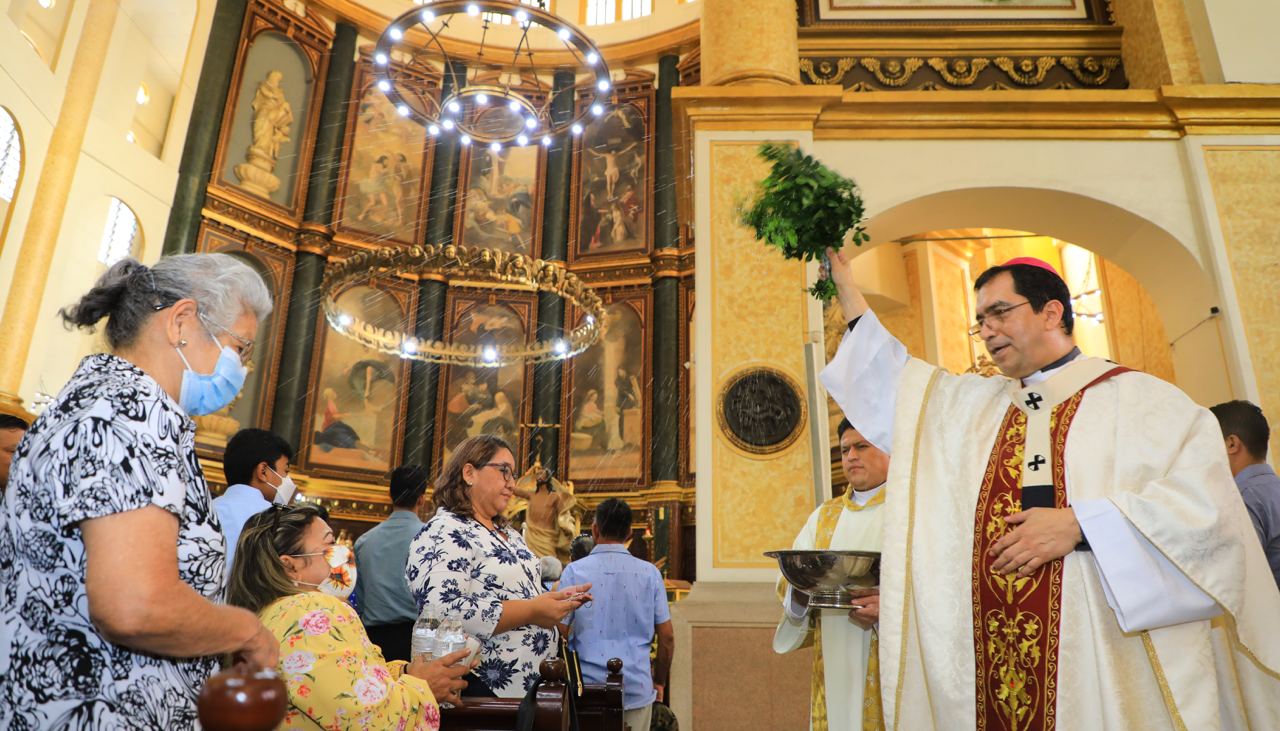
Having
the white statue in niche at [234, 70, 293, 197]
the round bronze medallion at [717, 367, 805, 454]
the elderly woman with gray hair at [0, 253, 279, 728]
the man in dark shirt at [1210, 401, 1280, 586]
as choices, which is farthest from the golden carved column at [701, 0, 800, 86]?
the white statue in niche at [234, 70, 293, 197]

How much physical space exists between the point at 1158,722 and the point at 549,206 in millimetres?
14338

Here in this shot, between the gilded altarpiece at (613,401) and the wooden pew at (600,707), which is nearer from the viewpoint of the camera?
the wooden pew at (600,707)


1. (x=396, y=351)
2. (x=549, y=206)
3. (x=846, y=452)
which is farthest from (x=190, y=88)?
(x=846, y=452)

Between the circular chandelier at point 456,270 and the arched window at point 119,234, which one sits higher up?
the arched window at point 119,234

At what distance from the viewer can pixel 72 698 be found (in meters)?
1.45

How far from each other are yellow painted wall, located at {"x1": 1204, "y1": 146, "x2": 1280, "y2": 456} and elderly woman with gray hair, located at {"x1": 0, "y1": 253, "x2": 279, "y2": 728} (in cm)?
596

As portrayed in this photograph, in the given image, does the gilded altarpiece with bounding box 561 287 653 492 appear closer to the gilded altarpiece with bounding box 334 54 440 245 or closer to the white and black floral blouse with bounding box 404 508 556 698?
the gilded altarpiece with bounding box 334 54 440 245

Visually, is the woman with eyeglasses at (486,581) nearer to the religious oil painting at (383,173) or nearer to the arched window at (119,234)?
the arched window at (119,234)

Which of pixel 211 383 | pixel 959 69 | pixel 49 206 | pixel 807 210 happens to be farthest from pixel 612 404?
pixel 211 383

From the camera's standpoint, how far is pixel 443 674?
232 centimetres

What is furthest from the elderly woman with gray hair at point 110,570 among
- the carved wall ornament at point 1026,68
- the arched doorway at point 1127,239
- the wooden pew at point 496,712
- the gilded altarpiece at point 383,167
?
the gilded altarpiece at point 383,167

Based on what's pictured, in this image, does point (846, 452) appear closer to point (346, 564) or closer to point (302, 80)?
point (346, 564)

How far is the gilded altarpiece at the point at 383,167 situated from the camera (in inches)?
566

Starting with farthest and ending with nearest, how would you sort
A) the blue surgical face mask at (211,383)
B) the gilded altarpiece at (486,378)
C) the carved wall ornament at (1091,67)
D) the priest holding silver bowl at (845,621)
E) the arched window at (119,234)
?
the gilded altarpiece at (486,378), the arched window at (119,234), the carved wall ornament at (1091,67), the priest holding silver bowl at (845,621), the blue surgical face mask at (211,383)
